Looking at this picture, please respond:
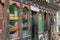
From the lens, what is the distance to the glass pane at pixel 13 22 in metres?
5.63

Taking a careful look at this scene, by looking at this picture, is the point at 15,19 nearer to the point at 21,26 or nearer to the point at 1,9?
the point at 21,26

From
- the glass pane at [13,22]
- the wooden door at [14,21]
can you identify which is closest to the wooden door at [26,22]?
the wooden door at [14,21]

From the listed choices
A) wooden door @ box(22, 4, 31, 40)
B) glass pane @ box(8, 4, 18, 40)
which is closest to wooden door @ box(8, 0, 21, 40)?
glass pane @ box(8, 4, 18, 40)

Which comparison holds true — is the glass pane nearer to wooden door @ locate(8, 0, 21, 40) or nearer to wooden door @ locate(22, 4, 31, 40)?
wooden door @ locate(8, 0, 21, 40)

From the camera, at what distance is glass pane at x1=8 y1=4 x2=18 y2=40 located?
5.63m

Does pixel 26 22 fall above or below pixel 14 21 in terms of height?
below

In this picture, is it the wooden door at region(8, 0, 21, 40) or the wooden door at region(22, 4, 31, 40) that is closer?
the wooden door at region(8, 0, 21, 40)

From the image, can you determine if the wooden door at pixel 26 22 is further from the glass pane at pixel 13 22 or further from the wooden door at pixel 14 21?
the glass pane at pixel 13 22

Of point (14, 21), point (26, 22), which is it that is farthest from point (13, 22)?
point (26, 22)

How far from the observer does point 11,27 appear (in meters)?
5.71

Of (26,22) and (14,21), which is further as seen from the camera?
(26,22)

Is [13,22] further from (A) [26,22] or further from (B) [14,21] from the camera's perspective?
(A) [26,22]

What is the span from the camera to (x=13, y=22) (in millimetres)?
5895

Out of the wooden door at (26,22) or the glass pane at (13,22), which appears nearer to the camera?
the glass pane at (13,22)
